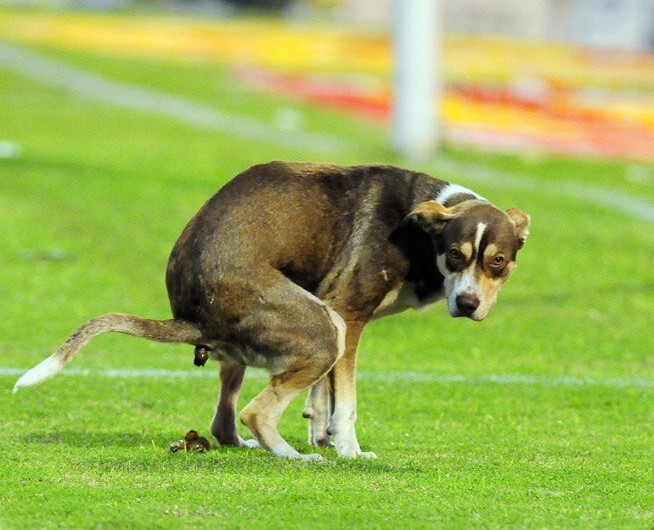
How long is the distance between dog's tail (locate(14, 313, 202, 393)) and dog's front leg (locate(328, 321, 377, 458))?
857 millimetres

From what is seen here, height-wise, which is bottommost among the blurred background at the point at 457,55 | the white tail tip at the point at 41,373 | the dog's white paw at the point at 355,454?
the blurred background at the point at 457,55

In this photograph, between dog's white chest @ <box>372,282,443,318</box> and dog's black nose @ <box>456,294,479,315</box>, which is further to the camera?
dog's white chest @ <box>372,282,443,318</box>

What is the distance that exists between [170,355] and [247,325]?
12.4 ft

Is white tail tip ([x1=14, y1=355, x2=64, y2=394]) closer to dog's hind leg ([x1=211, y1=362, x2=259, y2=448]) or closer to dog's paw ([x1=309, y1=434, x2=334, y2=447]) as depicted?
dog's hind leg ([x1=211, y1=362, x2=259, y2=448])

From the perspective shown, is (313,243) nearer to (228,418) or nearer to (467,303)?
(467,303)

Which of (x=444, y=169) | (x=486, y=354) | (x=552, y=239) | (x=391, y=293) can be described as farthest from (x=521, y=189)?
(x=391, y=293)

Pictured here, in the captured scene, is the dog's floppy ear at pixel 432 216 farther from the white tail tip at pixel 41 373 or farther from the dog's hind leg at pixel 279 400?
the white tail tip at pixel 41 373

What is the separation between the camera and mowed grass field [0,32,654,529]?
6.96 metres

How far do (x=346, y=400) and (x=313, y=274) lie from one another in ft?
2.49

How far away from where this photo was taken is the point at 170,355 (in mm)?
11727

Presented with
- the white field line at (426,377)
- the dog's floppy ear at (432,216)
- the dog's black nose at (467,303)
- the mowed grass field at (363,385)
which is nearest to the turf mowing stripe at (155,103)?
the mowed grass field at (363,385)

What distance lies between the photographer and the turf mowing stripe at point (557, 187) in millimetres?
20109

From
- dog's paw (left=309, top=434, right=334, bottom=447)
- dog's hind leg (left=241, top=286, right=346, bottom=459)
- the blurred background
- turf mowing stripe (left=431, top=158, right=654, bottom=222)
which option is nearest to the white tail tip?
dog's hind leg (left=241, top=286, right=346, bottom=459)

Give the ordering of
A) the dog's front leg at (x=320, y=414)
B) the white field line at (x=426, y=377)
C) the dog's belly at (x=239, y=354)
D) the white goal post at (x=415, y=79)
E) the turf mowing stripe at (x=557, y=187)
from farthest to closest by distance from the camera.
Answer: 1. the white goal post at (x=415, y=79)
2. the turf mowing stripe at (x=557, y=187)
3. the white field line at (x=426, y=377)
4. the dog's front leg at (x=320, y=414)
5. the dog's belly at (x=239, y=354)
